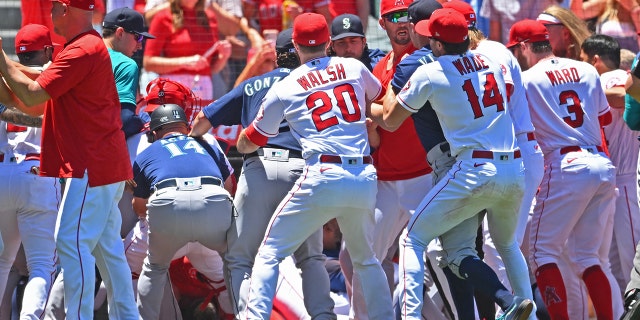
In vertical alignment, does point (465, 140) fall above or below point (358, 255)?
above

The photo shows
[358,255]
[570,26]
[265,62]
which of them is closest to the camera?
[358,255]

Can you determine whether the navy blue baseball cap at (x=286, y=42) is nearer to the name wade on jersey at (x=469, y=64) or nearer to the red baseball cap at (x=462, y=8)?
the red baseball cap at (x=462, y=8)

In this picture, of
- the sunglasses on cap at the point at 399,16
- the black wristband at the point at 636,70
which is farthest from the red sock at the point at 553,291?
the sunglasses on cap at the point at 399,16

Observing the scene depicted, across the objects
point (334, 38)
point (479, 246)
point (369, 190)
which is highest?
point (334, 38)

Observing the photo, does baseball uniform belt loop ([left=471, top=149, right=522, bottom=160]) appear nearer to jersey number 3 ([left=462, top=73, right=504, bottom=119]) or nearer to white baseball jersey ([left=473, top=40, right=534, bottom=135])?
jersey number 3 ([left=462, top=73, right=504, bottom=119])

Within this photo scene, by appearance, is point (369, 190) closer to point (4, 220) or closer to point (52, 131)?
point (52, 131)

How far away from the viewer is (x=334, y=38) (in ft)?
25.5

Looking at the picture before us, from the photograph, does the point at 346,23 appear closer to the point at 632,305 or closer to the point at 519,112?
the point at 519,112

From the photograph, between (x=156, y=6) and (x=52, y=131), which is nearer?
(x=52, y=131)

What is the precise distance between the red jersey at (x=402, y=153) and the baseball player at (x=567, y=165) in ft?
2.81

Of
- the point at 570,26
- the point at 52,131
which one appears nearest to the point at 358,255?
the point at 52,131

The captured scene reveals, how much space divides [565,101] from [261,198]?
213cm

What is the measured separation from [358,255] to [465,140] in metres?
0.95

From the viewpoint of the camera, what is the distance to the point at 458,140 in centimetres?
642
